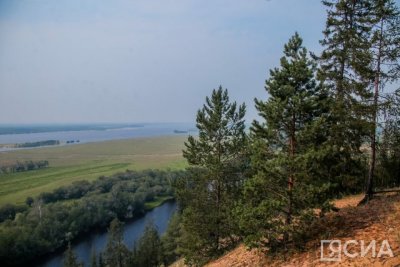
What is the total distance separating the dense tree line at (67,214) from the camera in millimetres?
58116

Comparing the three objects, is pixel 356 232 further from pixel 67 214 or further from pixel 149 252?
pixel 67 214

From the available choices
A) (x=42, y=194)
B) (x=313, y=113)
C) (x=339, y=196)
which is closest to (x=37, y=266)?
(x=42, y=194)

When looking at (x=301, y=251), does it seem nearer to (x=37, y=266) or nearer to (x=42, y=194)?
(x=37, y=266)

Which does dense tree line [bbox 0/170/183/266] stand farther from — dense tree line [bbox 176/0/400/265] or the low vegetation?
the low vegetation

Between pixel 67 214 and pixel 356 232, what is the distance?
7639 centimetres

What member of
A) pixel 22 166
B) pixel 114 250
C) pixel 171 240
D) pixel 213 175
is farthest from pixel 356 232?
pixel 22 166

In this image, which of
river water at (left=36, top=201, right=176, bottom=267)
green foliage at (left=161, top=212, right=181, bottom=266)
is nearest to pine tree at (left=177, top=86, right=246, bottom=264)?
green foliage at (left=161, top=212, right=181, bottom=266)

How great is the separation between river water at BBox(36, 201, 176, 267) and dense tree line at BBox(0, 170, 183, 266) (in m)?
3.50

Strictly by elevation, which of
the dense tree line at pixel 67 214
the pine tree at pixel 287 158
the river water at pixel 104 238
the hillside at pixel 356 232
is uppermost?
the pine tree at pixel 287 158

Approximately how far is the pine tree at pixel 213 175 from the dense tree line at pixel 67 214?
30.0 metres

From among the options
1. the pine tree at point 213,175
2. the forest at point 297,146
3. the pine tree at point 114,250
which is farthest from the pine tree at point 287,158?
the pine tree at point 114,250

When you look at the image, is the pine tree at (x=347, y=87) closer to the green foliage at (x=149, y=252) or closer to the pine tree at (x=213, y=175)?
the pine tree at (x=213, y=175)

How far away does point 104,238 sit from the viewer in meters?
67.9

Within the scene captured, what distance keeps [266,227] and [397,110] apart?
6968mm
